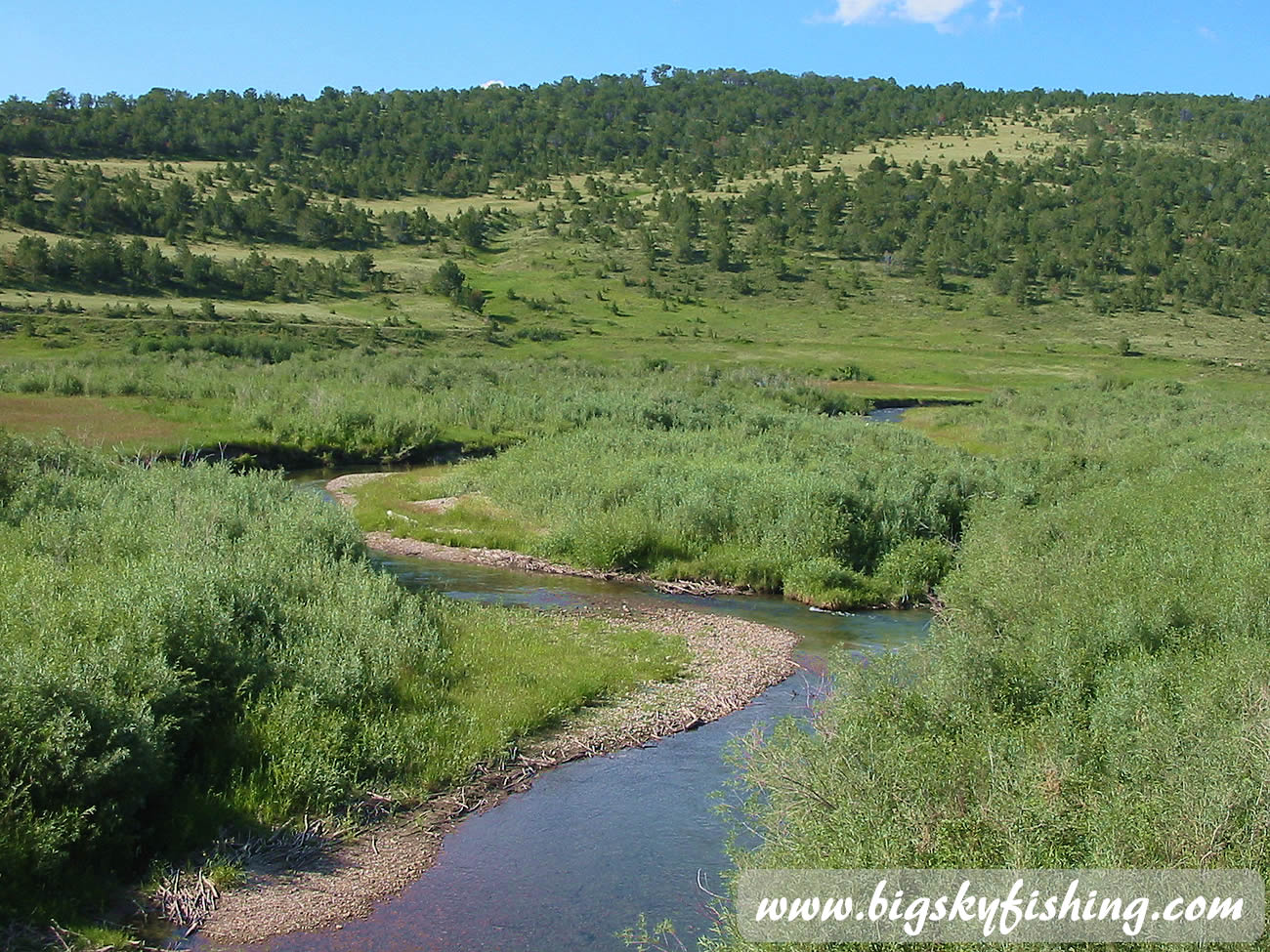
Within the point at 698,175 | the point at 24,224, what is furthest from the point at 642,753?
the point at 698,175

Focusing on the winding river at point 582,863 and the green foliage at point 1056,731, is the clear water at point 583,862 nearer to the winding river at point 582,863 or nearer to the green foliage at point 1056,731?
the winding river at point 582,863

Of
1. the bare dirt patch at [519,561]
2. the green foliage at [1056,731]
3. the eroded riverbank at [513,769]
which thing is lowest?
the bare dirt patch at [519,561]

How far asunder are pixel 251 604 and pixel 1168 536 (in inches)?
522

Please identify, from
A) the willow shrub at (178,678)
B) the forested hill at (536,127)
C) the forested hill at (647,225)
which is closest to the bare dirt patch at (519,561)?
the willow shrub at (178,678)

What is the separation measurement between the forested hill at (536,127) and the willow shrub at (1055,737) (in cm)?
12119

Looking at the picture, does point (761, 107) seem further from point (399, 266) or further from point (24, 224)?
point (24, 224)

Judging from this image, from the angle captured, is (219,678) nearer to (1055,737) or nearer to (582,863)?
(582,863)

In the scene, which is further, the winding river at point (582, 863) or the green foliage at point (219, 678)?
the green foliage at point (219, 678)

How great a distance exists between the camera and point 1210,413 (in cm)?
4816

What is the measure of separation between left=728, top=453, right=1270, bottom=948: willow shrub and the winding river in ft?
2.75

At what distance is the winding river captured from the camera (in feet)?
30.0

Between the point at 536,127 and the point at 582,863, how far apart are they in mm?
164231

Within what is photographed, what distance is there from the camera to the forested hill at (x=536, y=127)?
424 ft

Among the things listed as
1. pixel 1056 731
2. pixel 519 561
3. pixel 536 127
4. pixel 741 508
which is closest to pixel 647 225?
pixel 536 127
